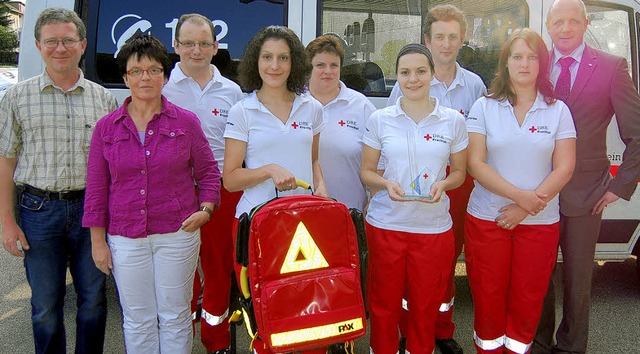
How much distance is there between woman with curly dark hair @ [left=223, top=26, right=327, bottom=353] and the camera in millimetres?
2627

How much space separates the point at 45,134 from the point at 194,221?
83 cm

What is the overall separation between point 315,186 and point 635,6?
2.81 metres

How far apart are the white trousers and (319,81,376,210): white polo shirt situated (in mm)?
823

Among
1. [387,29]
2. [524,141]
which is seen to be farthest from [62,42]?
[524,141]

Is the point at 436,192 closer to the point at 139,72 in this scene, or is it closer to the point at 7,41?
the point at 139,72

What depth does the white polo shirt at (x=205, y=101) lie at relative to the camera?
3117 mm

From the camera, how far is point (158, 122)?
8.31 ft

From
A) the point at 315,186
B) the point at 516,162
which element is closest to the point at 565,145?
the point at 516,162

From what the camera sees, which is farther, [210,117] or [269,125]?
[210,117]

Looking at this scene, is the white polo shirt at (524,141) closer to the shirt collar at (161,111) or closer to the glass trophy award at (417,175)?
the glass trophy award at (417,175)

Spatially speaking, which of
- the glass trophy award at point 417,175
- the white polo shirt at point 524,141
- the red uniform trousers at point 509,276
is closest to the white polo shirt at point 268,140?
the glass trophy award at point 417,175

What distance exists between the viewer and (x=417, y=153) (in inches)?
106

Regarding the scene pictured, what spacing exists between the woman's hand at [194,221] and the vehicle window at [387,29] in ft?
5.52

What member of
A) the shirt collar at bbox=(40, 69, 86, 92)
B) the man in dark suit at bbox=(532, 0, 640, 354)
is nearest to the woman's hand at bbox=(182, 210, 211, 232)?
the shirt collar at bbox=(40, 69, 86, 92)
